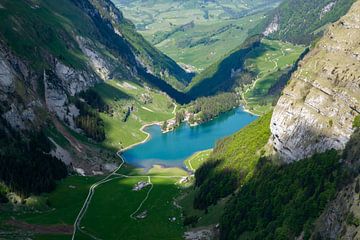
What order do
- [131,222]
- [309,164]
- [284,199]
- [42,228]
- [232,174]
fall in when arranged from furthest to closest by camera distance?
[232,174], [131,222], [42,228], [309,164], [284,199]

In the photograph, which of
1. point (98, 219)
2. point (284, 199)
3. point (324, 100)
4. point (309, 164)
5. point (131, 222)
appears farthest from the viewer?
point (98, 219)

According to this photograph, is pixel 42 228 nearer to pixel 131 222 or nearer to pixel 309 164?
pixel 131 222

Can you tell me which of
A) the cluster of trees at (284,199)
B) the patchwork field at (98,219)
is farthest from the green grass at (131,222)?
the cluster of trees at (284,199)

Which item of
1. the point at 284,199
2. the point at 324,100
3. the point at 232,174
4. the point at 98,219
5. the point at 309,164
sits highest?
the point at 324,100

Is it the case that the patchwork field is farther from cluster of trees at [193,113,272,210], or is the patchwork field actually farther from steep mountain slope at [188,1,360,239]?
steep mountain slope at [188,1,360,239]

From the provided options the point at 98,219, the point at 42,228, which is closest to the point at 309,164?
the point at 98,219

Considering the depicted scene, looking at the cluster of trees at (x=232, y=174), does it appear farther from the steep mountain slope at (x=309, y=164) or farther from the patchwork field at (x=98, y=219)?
the patchwork field at (x=98, y=219)

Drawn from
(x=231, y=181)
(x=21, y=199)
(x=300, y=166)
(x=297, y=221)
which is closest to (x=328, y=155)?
(x=300, y=166)

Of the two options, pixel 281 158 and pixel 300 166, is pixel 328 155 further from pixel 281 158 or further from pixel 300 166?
pixel 281 158
